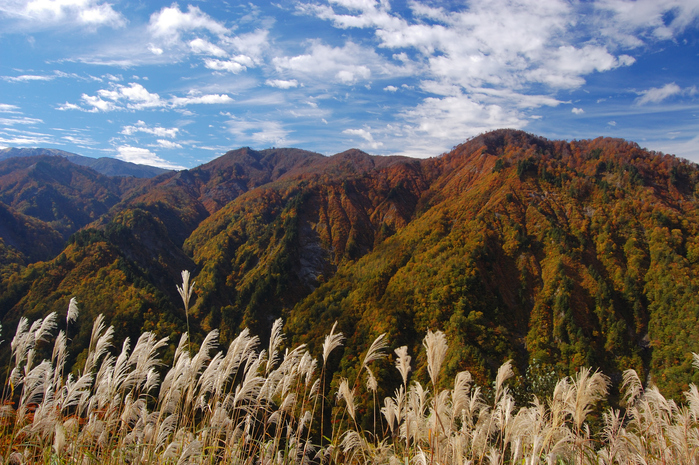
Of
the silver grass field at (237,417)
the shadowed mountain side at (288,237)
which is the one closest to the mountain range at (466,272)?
the shadowed mountain side at (288,237)

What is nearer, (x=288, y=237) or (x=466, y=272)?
(x=466, y=272)

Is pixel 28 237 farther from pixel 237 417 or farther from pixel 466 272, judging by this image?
pixel 237 417

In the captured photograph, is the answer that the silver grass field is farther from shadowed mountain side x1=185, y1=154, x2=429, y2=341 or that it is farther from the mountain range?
shadowed mountain side x1=185, y1=154, x2=429, y2=341

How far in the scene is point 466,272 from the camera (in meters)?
69.6

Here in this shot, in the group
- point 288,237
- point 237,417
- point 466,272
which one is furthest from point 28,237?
point 237,417

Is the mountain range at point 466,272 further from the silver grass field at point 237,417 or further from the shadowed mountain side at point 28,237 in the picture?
the silver grass field at point 237,417

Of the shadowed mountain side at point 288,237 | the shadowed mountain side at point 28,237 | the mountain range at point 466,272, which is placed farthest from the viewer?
the shadowed mountain side at point 28,237

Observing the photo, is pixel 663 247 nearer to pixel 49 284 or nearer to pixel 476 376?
pixel 476 376

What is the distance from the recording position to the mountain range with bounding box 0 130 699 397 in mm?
58844

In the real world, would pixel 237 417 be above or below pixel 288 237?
above

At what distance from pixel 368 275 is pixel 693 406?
84.6 metres

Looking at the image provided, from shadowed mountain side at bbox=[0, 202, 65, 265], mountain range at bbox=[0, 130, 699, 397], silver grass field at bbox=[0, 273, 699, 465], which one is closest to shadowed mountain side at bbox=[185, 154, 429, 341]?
mountain range at bbox=[0, 130, 699, 397]

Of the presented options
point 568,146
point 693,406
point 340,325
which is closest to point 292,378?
point 693,406

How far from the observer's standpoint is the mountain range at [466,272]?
193ft
